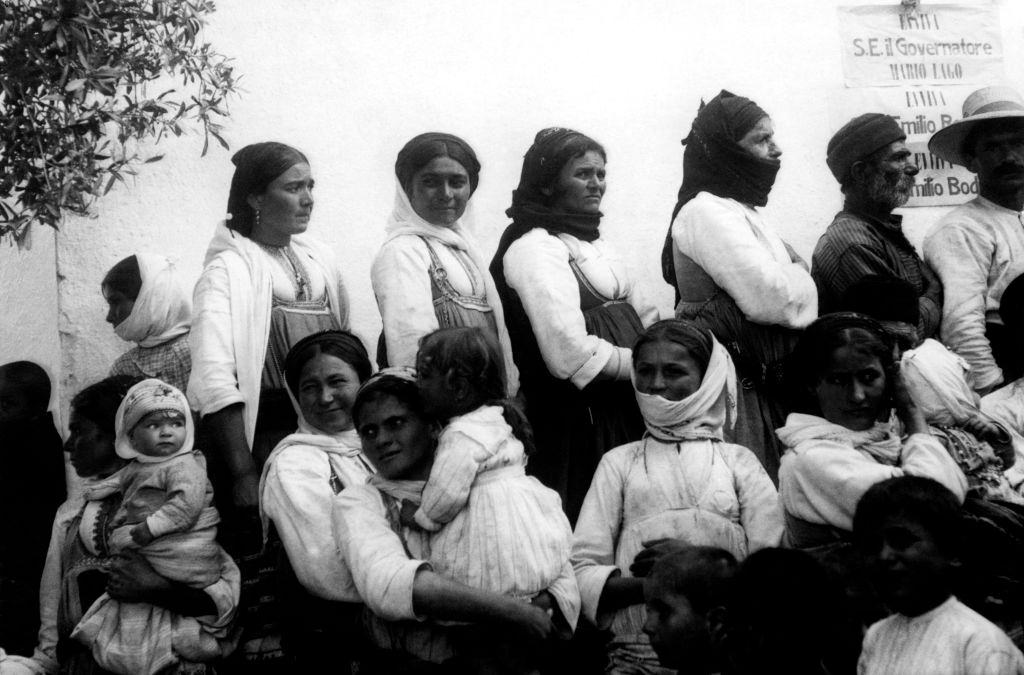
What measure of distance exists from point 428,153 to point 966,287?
7.78ft

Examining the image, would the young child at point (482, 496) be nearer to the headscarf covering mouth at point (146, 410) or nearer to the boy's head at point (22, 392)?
the headscarf covering mouth at point (146, 410)

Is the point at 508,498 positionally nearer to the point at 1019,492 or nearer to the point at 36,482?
the point at 1019,492

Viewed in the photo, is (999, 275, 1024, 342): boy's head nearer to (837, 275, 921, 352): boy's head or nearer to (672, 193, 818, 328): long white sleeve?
(837, 275, 921, 352): boy's head

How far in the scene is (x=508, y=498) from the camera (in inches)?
169

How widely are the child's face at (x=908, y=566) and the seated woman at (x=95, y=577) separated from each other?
2208 millimetres

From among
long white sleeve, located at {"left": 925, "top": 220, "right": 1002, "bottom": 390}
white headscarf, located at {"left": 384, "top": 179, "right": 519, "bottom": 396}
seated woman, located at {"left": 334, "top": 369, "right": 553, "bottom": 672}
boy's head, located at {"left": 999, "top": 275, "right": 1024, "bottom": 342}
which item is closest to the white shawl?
white headscarf, located at {"left": 384, "top": 179, "right": 519, "bottom": 396}

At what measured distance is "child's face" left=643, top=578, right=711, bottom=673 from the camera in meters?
4.02

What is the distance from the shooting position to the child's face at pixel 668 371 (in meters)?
4.74

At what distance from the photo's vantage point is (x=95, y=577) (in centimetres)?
495

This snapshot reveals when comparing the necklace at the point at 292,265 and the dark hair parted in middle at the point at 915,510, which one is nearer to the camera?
the dark hair parted in middle at the point at 915,510

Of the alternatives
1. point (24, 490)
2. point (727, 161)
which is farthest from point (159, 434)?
point (727, 161)

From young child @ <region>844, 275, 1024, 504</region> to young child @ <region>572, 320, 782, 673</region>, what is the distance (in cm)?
66

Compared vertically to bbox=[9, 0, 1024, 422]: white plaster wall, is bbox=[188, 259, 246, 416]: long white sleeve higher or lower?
lower

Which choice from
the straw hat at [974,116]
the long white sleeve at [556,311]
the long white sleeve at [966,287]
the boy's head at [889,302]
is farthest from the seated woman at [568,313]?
the straw hat at [974,116]
